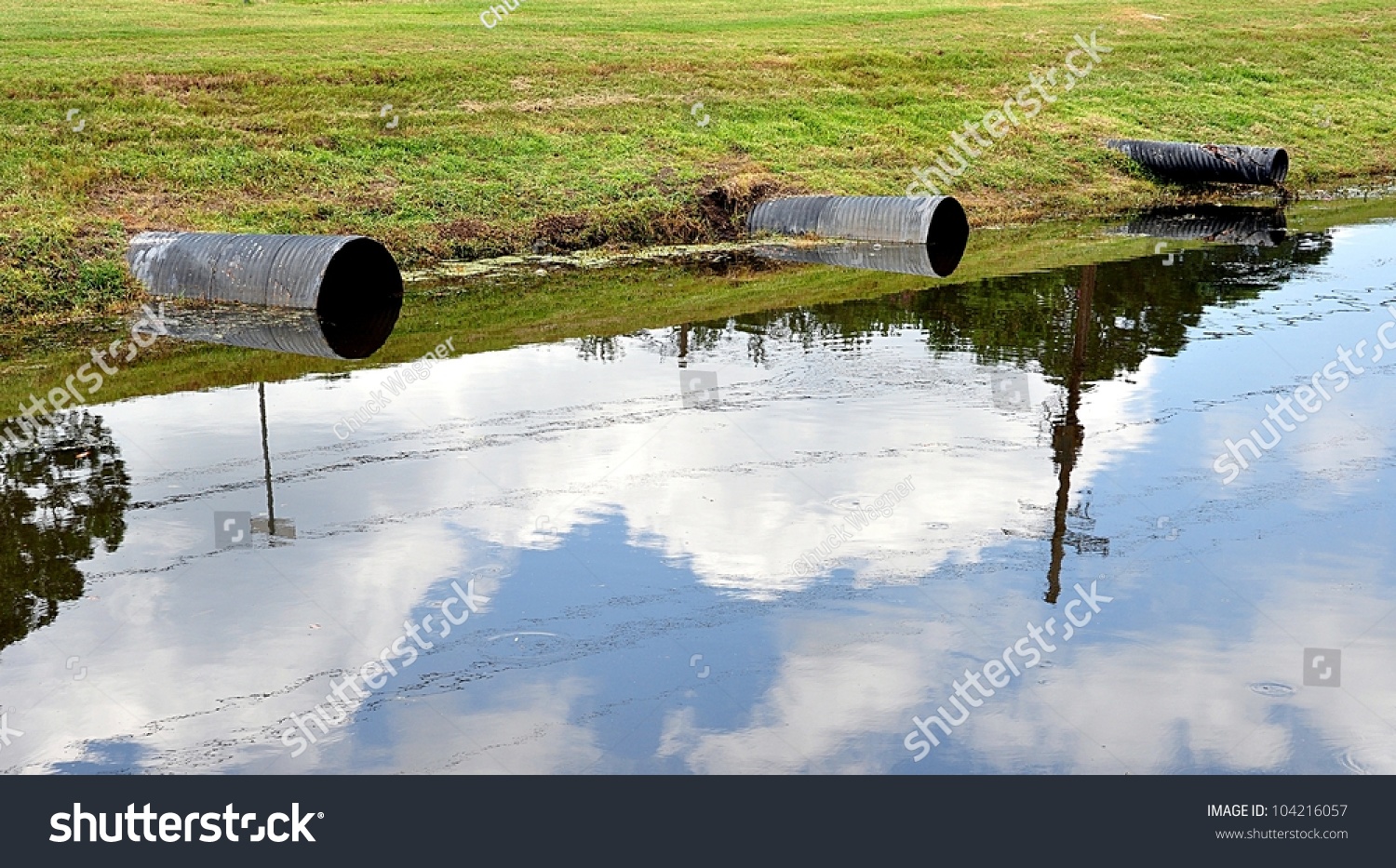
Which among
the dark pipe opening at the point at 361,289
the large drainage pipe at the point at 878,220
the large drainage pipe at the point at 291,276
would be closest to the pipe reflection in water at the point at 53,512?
the large drainage pipe at the point at 291,276

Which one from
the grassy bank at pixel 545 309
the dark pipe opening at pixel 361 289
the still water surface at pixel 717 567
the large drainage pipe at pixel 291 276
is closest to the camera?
the still water surface at pixel 717 567

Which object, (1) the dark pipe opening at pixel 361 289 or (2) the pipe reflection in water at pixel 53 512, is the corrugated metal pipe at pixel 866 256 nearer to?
(1) the dark pipe opening at pixel 361 289

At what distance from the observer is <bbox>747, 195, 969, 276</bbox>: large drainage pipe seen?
2303 cm

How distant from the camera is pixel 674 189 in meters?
25.5

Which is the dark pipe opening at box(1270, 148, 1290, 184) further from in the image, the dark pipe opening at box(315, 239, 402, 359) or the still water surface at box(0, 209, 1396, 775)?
the dark pipe opening at box(315, 239, 402, 359)

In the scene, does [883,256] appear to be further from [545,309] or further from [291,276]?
[291,276]

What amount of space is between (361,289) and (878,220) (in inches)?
339

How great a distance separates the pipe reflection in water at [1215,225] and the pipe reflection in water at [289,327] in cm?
1448

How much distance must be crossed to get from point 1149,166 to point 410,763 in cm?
2708

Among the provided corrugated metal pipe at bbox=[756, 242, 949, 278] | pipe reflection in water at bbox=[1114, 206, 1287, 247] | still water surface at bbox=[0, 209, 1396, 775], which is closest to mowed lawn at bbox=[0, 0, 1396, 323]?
pipe reflection in water at bbox=[1114, 206, 1287, 247]

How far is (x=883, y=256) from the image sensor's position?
75.3 feet

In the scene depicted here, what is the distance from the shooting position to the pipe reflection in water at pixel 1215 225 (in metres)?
25.2

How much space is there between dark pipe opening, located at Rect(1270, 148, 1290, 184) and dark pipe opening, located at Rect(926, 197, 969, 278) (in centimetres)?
778
